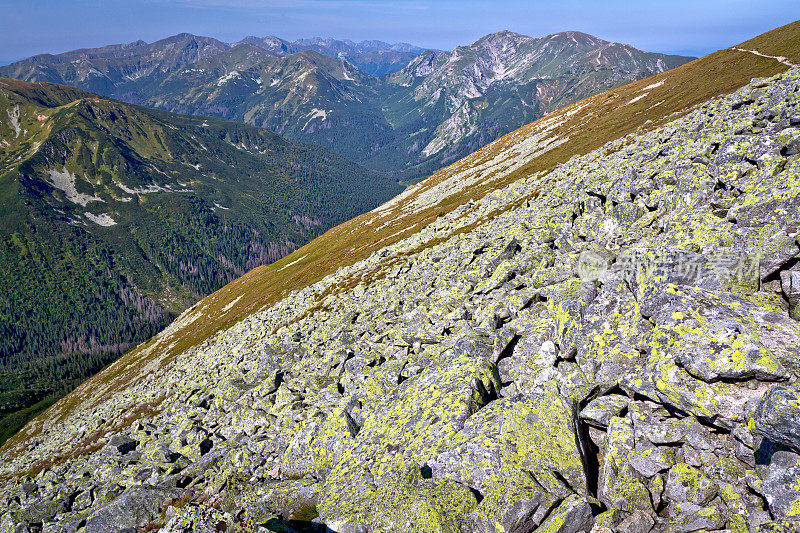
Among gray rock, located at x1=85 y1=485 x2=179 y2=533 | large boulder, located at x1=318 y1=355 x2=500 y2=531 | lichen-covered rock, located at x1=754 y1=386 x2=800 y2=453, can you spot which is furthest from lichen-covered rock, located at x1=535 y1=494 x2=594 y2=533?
gray rock, located at x1=85 y1=485 x2=179 y2=533

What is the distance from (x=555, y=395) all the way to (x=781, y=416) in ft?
19.4

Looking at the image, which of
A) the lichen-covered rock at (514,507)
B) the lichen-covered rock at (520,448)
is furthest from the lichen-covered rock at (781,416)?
the lichen-covered rock at (514,507)

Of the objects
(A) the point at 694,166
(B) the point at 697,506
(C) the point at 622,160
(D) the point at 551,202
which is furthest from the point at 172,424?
(C) the point at 622,160

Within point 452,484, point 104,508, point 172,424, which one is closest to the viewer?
point 452,484

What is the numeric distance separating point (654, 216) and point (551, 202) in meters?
12.9

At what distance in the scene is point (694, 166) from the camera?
23.2 meters

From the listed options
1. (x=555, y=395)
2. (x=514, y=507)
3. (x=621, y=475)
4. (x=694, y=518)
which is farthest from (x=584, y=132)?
(x=514, y=507)

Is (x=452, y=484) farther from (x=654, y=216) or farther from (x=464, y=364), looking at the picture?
(x=654, y=216)

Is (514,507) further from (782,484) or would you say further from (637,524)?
(782,484)

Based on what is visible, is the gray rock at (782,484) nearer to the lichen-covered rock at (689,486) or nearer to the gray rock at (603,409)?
the lichen-covered rock at (689,486)

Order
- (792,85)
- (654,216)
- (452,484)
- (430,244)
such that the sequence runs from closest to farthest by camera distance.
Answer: (452,484) → (654,216) → (792,85) → (430,244)

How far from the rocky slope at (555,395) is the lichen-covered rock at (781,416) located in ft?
0.18

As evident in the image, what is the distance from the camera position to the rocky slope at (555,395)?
33.3 ft

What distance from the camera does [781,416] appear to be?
855 cm
